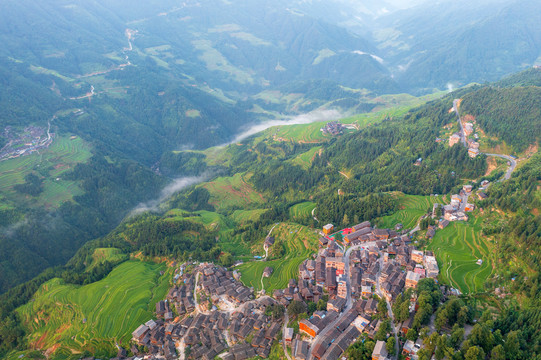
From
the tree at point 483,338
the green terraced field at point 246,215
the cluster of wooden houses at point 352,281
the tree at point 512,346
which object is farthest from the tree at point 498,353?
the green terraced field at point 246,215

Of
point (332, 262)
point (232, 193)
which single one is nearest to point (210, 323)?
point (332, 262)

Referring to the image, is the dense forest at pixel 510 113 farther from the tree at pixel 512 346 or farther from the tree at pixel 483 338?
the tree at pixel 483 338

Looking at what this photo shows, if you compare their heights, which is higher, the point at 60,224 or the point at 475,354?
the point at 475,354

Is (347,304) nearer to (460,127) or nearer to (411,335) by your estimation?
(411,335)

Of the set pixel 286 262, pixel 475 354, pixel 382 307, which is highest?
pixel 475 354

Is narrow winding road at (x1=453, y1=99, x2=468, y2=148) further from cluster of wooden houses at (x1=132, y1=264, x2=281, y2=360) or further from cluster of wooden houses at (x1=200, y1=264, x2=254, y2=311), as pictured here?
cluster of wooden houses at (x1=200, y1=264, x2=254, y2=311)

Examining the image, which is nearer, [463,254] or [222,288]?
[463,254]

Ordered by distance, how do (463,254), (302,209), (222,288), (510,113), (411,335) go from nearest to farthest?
(411,335)
(463,254)
(222,288)
(302,209)
(510,113)

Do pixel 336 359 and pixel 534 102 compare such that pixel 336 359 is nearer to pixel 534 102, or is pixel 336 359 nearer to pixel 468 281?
pixel 468 281
